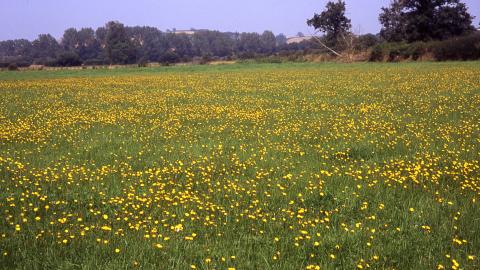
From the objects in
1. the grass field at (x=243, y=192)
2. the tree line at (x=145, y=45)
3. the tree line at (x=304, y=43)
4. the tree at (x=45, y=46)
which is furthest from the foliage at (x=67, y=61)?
the grass field at (x=243, y=192)

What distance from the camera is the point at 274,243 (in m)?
4.43

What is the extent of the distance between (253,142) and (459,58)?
43232 millimetres

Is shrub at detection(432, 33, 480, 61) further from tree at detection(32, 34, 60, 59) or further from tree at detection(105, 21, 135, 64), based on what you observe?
tree at detection(32, 34, 60, 59)

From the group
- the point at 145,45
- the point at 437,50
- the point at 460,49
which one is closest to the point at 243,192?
the point at 460,49

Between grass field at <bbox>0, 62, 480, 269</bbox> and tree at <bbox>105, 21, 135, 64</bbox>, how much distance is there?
321 feet

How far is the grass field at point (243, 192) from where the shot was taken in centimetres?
420

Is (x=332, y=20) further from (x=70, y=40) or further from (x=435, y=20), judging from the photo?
(x=70, y=40)

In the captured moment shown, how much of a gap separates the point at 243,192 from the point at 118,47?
10649cm

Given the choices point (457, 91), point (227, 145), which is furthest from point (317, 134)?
point (457, 91)

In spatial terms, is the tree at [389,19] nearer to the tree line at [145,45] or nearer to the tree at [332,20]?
the tree at [332,20]

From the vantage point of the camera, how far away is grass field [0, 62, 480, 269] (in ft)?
13.8

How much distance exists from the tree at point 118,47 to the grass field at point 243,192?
3855 inches

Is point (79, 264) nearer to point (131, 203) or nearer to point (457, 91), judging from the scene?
point (131, 203)

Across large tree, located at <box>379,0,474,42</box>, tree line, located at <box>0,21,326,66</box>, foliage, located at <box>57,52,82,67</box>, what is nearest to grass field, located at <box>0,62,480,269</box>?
large tree, located at <box>379,0,474,42</box>
